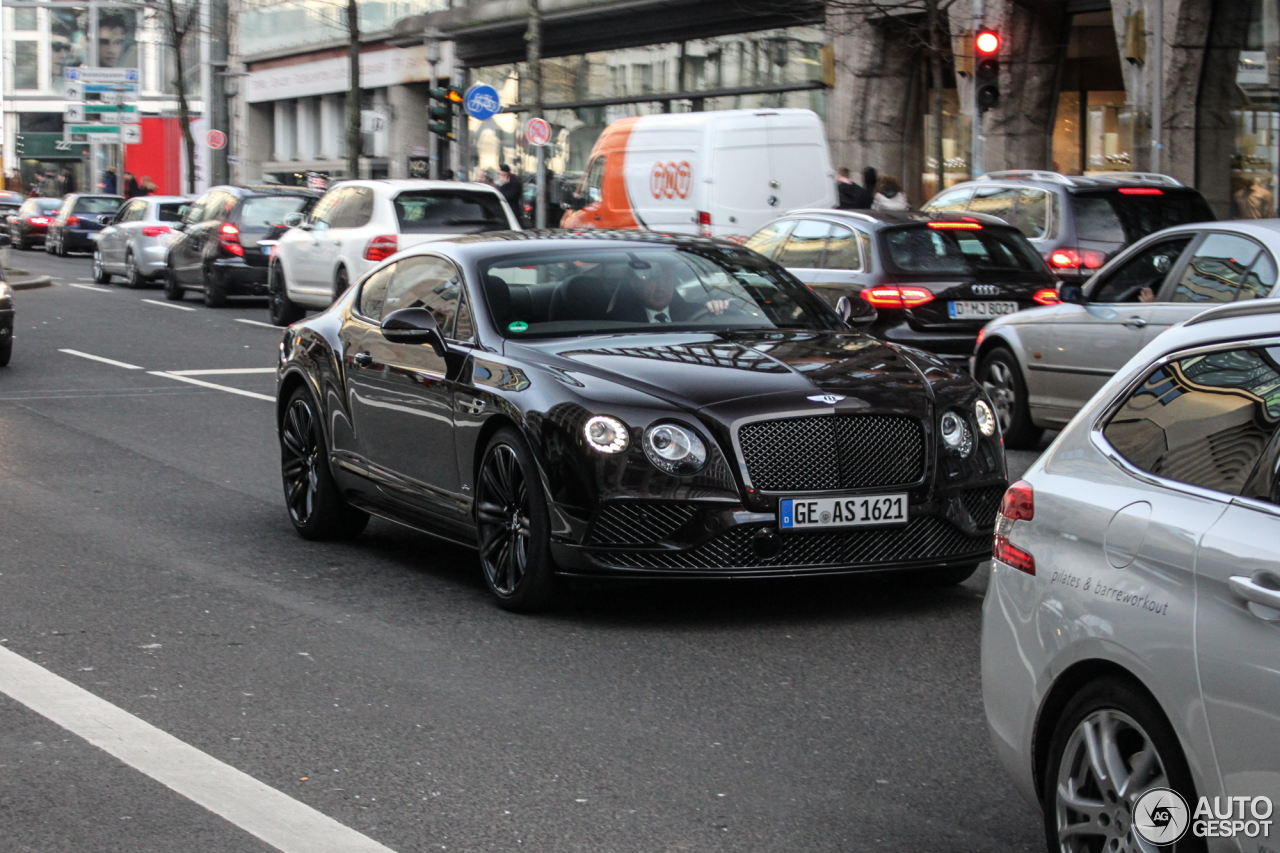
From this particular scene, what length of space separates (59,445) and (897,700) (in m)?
7.85

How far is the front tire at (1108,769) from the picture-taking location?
3.48m

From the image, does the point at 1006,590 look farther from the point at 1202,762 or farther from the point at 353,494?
the point at 353,494

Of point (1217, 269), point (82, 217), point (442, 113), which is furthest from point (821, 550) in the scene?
point (82, 217)

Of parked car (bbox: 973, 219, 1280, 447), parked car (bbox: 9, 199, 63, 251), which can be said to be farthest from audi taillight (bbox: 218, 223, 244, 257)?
parked car (bbox: 9, 199, 63, 251)

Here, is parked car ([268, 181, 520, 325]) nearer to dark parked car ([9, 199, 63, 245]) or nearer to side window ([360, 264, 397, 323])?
side window ([360, 264, 397, 323])

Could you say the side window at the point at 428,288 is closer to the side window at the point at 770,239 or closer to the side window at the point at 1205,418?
the side window at the point at 1205,418

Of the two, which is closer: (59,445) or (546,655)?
(546,655)

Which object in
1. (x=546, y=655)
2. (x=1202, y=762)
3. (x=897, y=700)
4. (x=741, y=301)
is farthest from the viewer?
(x=741, y=301)

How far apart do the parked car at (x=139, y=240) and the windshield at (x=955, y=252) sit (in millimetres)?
18531

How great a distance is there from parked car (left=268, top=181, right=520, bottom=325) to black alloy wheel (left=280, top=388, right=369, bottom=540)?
1160cm

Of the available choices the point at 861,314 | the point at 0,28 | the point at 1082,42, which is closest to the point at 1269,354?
the point at 861,314

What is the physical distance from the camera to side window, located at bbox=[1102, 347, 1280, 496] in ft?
11.8

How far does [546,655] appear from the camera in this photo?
257 inches

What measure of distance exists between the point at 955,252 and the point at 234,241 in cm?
1434
